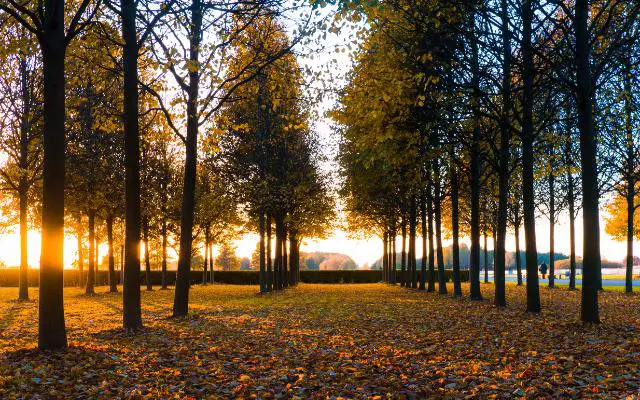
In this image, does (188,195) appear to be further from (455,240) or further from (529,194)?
(455,240)

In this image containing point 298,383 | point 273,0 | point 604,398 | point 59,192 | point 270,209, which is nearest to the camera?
point 604,398

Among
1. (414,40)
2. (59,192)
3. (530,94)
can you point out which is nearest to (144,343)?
(59,192)

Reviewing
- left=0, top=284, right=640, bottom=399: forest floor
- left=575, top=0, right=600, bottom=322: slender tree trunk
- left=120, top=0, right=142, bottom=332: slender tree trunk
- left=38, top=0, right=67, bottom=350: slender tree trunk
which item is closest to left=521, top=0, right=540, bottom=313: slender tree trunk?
left=0, top=284, right=640, bottom=399: forest floor

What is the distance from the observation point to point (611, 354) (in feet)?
25.6

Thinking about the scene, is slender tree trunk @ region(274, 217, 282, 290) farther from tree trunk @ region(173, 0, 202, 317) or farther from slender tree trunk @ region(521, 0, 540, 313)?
slender tree trunk @ region(521, 0, 540, 313)

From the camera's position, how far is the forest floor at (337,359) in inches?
252

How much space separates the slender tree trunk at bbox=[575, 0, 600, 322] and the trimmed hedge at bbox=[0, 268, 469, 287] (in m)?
42.9

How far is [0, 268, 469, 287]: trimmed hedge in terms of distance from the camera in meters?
49.6

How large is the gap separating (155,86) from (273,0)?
17.3 ft

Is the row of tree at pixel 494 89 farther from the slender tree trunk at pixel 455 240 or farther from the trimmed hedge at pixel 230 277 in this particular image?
the trimmed hedge at pixel 230 277

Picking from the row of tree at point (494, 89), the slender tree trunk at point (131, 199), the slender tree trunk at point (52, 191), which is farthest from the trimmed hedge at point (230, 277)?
the slender tree trunk at point (52, 191)

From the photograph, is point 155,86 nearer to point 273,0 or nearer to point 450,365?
point 273,0

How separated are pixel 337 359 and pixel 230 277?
4646cm

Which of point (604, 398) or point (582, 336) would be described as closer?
point (604, 398)
